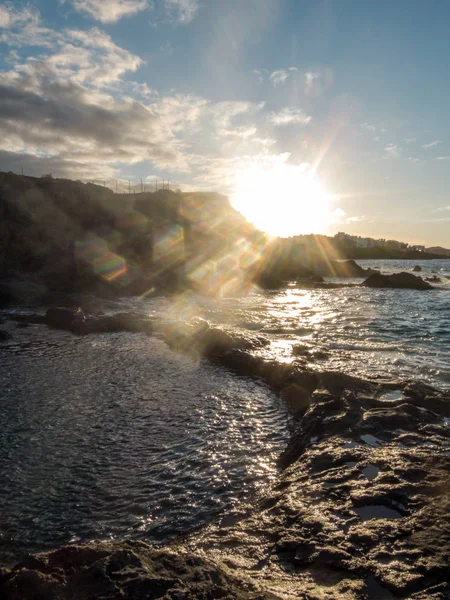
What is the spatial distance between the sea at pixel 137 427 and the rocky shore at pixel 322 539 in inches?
27.8

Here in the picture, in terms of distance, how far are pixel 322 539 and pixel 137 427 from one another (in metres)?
5.07

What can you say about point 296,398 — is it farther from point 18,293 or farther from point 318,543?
point 18,293

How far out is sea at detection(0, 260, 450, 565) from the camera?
5.88 meters

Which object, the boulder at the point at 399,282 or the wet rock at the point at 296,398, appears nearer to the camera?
the wet rock at the point at 296,398

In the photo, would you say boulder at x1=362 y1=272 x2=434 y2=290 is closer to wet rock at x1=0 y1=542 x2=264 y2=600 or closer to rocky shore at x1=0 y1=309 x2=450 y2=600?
rocky shore at x1=0 y1=309 x2=450 y2=600

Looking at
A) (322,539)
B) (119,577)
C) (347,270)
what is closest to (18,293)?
(119,577)

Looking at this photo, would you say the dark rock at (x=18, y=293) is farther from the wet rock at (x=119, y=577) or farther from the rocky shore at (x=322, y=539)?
the wet rock at (x=119, y=577)

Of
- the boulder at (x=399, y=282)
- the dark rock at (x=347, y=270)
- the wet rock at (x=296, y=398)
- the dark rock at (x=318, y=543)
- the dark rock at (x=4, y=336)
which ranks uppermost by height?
the dark rock at (x=347, y=270)

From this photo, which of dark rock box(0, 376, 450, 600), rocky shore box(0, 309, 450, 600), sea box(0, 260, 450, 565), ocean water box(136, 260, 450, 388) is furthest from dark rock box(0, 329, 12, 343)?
dark rock box(0, 376, 450, 600)

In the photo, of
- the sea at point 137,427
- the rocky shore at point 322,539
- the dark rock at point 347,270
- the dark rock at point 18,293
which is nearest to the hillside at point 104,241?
the dark rock at point 18,293

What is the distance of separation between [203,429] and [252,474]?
2.05 metres

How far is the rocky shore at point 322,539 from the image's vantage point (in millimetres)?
3703

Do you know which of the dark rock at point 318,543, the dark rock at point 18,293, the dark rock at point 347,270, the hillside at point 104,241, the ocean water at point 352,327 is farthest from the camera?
the dark rock at point 347,270

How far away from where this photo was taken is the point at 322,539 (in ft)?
15.5
